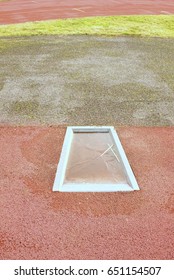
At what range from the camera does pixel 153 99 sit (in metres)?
9.12

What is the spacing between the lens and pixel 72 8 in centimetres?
2309

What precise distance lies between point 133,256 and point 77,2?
23989 millimetres

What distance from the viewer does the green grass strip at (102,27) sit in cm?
1586

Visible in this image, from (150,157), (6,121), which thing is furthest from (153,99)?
(6,121)

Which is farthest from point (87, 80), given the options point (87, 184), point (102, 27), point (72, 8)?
point (72, 8)

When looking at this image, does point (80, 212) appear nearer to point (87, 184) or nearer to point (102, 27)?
point (87, 184)

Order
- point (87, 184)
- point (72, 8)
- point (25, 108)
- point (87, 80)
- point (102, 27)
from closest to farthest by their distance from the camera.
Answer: point (87, 184)
point (25, 108)
point (87, 80)
point (102, 27)
point (72, 8)

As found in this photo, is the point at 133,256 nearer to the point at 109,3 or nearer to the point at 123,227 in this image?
the point at 123,227

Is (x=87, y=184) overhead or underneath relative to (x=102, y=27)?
underneath

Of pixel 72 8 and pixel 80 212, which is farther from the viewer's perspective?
pixel 72 8

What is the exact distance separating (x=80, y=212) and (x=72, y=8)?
20372 millimetres

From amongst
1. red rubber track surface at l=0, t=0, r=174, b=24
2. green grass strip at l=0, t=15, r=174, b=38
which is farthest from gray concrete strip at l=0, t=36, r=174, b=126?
red rubber track surface at l=0, t=0, r=174, b=24

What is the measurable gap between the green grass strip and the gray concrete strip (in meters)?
0.94

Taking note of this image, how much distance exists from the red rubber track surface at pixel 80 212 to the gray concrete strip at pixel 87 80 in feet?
4.81
